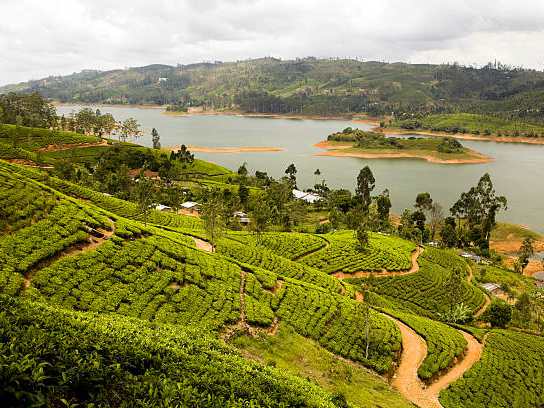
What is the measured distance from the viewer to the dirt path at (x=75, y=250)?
83.1ft

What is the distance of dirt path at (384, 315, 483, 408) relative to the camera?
28250 mm

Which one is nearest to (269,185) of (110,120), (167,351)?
(110,120)

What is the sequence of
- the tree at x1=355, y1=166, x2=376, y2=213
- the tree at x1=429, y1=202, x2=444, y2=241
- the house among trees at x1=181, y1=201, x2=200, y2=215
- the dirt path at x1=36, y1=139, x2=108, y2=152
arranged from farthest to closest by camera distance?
the dirt path at x1=36, y1=139, x2=108, y2=152 → the tree at x1=355, y1=166, x2=376, y2=213 → the tree at x1=429, y1=202, x2=444, y2=241 → the house among trees at x1=181, y1=201, x2=200, y2=215

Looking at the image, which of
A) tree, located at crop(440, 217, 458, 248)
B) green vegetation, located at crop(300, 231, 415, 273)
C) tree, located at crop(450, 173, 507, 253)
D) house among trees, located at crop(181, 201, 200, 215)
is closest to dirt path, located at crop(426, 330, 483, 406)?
green vegetation, located at crop(300, 231, 415, 273)

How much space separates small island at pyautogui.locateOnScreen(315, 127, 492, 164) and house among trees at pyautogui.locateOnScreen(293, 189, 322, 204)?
60572mm

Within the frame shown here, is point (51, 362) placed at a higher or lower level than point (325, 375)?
higher

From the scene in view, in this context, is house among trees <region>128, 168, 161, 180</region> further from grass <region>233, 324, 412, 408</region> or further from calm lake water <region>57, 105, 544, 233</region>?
grass <region>233, 324, 412, 408</region>

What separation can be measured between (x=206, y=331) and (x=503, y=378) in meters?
24.7

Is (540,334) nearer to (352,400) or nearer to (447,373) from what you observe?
(447,373)

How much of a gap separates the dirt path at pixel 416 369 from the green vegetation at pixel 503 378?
0.67 meters

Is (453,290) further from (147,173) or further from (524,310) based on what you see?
(147,173)

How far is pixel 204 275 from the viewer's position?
33094 millimetres

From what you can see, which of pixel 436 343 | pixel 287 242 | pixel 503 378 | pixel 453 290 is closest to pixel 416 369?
pixel 436 343

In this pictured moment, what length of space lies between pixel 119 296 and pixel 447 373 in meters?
25.8
